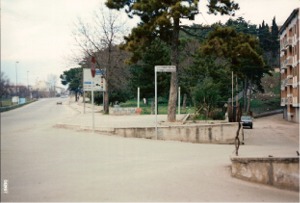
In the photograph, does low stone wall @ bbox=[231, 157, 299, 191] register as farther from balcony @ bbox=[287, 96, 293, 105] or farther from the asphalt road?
balcony @ bbox=[287, 96, 293, 105]

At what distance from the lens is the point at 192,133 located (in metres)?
14.0

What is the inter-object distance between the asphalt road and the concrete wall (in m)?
2.68

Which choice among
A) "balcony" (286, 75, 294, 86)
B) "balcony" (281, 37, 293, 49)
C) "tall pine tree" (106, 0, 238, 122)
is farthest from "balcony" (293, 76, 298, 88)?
"tall pine tree" (106, 0, 238, 122)

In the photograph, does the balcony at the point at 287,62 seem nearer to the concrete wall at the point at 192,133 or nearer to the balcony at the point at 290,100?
the balcony at the point at 290,100

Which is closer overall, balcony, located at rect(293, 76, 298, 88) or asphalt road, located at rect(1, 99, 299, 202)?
asphalt road, located at rect(1, 99, 299, 202)

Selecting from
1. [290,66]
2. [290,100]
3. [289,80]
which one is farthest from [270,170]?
[290,66]

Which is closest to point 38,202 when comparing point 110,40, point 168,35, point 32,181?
point 32,181

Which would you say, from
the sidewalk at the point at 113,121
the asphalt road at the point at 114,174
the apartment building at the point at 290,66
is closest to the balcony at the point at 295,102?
the apartment building at the point at 290,66

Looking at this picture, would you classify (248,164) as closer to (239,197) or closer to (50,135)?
(239,197)

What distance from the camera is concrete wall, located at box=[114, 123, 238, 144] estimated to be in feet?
46.0

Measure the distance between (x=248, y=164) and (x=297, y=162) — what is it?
98cm

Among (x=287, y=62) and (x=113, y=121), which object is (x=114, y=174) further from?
(x=287, y=62)

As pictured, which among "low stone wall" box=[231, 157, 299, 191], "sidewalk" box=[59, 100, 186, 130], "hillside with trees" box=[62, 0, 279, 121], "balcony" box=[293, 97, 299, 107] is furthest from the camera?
"balcony" box=[293, 97, 299, 107]

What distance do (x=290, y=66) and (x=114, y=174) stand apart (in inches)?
1816
